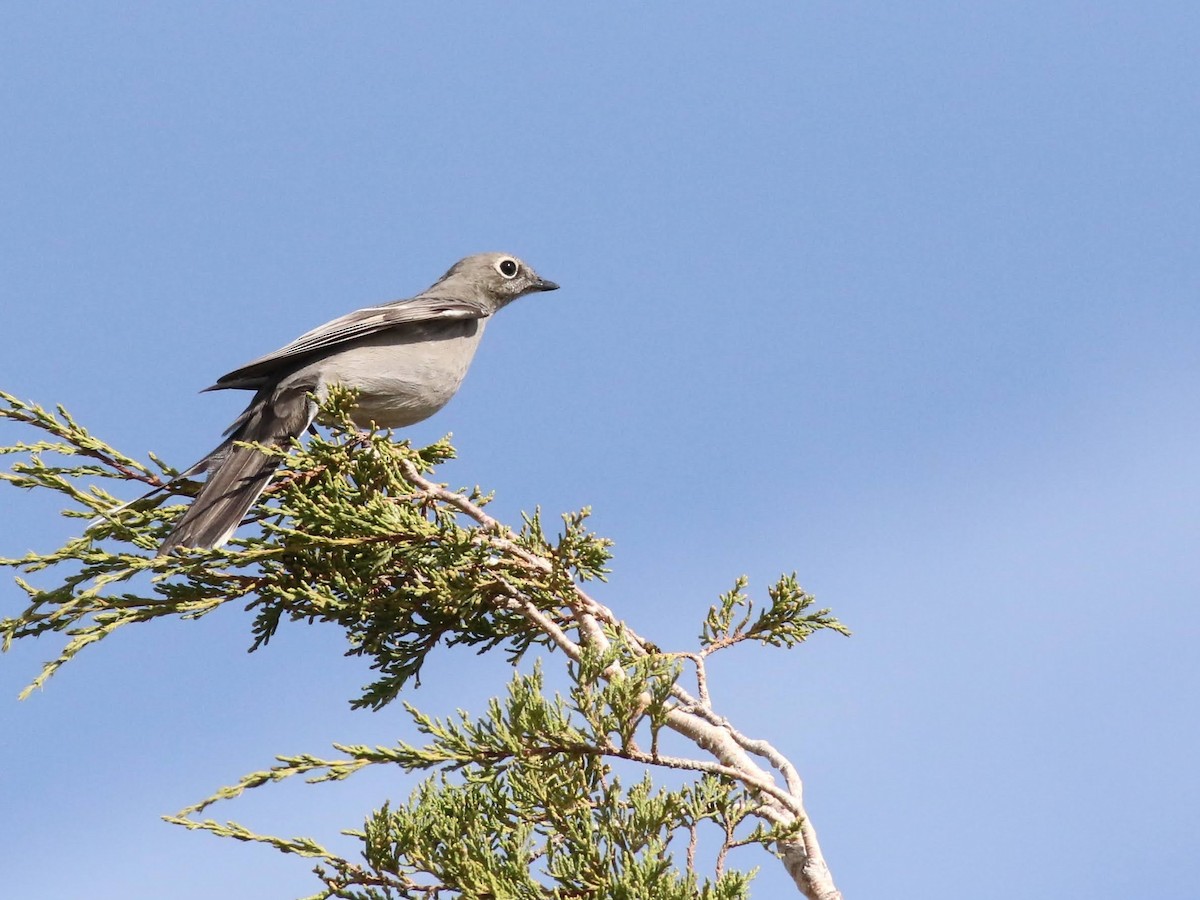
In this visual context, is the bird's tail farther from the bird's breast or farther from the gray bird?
the bird's breast

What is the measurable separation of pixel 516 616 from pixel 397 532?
854 mm

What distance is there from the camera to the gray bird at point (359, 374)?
23.1ft

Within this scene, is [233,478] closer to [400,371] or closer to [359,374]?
[359,374]

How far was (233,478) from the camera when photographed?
6770mm

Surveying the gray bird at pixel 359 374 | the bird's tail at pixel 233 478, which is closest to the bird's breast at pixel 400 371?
the gray bird at pixel 359 374

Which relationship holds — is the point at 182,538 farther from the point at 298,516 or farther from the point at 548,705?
the point at 548,705

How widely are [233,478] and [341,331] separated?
5.96ft

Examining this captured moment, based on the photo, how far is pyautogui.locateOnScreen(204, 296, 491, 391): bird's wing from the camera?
8.00 meters

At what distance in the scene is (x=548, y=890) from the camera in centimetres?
517

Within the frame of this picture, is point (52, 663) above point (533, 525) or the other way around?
the other way around

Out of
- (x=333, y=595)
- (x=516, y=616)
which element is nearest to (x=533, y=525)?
(x=516, y=616)

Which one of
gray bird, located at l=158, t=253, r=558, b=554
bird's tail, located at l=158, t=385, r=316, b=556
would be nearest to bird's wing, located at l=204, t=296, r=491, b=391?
gray bird, located at l=158, t=253, r=558, b=554

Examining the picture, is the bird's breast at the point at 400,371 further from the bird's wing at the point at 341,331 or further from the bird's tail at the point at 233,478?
the bird's tail at the point at 233,478

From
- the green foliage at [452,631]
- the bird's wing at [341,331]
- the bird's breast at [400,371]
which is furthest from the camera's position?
the bird's breast at [400,371]
